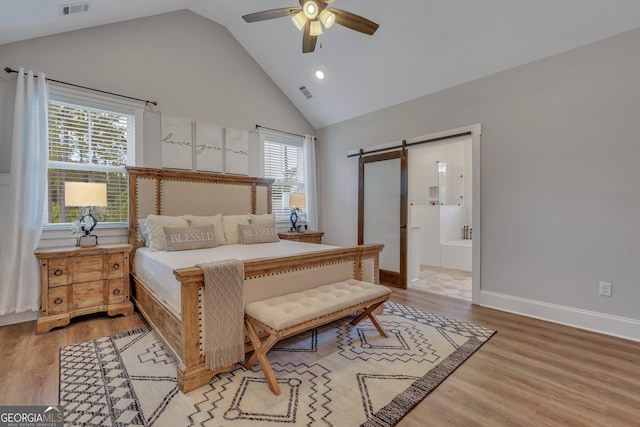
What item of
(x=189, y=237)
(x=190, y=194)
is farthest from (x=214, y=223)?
(x=190, y=194)

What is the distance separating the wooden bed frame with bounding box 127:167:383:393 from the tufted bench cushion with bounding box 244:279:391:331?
6.3 inches

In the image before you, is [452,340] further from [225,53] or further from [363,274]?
[225,53]

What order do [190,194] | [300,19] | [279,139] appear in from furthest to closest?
[279,139], [190,194], [300,19]

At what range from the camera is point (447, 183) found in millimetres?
6746

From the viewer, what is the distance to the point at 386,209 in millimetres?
4633

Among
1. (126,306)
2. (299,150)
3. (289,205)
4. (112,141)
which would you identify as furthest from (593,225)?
(112,141)

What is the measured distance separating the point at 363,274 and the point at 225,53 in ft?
13.1

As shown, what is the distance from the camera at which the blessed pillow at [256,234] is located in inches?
149

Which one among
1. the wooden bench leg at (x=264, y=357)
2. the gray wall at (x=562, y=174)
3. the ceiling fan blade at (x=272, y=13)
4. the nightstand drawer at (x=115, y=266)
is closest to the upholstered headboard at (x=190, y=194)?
the nightstand drawer at (x=115, y=266)

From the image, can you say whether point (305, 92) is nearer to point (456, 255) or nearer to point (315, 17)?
point (315, 17)

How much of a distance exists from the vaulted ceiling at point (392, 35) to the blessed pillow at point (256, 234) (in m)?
2.56

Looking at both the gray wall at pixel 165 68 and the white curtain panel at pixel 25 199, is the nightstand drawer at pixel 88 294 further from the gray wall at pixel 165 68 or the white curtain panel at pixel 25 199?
the gray wall at pixel 165 68

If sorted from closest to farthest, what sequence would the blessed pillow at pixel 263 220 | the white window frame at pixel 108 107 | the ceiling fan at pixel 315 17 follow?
1. the ceiling fan at pixel 315 17
2. the white window frame at pixel 108 107
3. the blessed pillow at pixel 263 220

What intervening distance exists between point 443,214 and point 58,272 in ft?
20.5
